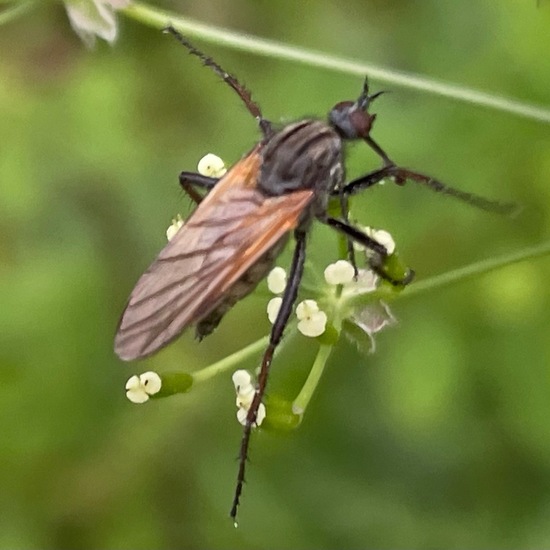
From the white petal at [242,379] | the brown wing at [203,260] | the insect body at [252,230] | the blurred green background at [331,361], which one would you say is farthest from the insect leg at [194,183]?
the blurred green background at [331,361]

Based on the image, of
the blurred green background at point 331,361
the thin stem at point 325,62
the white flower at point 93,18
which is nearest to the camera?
the thin stem at point 325,62

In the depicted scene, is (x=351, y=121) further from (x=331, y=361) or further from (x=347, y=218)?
(x=331, y=361)

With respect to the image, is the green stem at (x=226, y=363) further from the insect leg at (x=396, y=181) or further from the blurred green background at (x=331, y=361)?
the blurred green background at (x=331, y=361)

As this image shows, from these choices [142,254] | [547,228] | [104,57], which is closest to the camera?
[547,228]

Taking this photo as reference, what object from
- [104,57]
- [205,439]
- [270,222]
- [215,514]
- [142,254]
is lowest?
[215,514]

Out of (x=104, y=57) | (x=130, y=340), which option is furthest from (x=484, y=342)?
(x=104, y=57)

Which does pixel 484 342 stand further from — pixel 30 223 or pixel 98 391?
pixel 30 223
